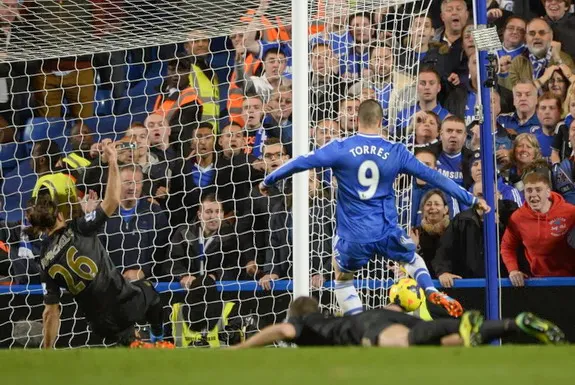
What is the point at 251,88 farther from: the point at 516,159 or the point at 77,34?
the point at 516,159

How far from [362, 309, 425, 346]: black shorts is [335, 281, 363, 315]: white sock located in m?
2.05

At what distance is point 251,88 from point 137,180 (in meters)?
1.36

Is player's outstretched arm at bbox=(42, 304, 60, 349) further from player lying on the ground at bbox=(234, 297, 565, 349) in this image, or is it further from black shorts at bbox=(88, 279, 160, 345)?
player lying on the ground at bbox=(234, 297, 565, 349)

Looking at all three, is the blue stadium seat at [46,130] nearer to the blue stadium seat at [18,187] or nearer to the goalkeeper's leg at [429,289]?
the blue stadium seat at [18,187]

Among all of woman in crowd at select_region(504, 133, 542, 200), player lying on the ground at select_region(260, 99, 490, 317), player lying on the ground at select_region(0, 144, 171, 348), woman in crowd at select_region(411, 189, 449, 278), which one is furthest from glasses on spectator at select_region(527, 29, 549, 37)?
player lying on the ground at select_region(0, 144, 171, 348)

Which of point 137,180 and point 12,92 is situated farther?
point 12,92

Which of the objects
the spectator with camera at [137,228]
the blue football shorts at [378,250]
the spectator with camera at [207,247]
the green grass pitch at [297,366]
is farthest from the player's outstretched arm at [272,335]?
the spectator with camera at [137,228]

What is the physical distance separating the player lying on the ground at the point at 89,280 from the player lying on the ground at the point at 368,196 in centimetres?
178

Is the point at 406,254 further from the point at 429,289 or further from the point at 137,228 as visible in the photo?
the point at 137,228

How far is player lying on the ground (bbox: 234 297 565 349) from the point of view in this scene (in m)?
6.06

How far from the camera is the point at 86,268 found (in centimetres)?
948

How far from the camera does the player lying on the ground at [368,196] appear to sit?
27.0 ft

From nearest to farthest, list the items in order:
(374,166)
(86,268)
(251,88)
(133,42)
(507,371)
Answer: (507,371)
(374,166)
(86,268)
(133,42)
(251,88)

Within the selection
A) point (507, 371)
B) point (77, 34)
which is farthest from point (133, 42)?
point (507, 371)
